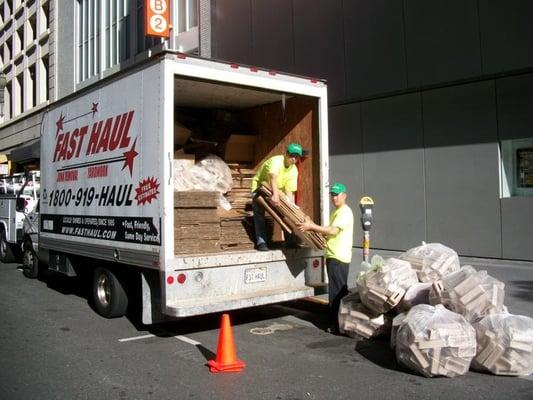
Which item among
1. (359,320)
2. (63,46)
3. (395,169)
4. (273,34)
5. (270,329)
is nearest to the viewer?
(359,320)

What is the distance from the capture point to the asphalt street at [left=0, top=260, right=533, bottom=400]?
15.7 ft

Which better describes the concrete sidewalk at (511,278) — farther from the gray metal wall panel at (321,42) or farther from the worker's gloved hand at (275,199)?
the gray metal wall panel at (321,42)

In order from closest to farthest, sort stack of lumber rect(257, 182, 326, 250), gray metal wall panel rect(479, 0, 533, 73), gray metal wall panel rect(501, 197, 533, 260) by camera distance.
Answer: stack of lumber rect(257, 182, 326, 250) → gray metal wall panel rect(479, 0, 533, 73) → gray metal wall panel rect(501, 197, 533, 260)

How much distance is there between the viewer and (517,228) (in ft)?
34.2

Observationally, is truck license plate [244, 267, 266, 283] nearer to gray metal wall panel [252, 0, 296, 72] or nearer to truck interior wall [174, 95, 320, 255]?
truck interior wall [174, 95, 320, 255]

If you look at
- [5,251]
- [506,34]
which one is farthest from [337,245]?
[5,251]

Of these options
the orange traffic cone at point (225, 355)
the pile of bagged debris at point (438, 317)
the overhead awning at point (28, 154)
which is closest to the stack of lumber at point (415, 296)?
the pile of bagged debris at point (438, 317)

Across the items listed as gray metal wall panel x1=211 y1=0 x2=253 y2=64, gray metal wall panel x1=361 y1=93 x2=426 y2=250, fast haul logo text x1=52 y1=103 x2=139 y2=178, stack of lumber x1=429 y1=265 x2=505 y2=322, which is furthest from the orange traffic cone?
gray metal wall panel x1=211 y1=0 x2=253 y2=64

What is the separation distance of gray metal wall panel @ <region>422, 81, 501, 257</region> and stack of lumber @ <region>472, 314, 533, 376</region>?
6.05 metres

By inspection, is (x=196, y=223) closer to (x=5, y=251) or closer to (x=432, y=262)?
(x=432, y=262)

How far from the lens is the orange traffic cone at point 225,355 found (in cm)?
534

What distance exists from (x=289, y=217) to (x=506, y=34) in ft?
20.3

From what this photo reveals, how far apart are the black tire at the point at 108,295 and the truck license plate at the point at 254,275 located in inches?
70.1

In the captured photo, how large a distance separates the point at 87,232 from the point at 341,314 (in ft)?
12.1
